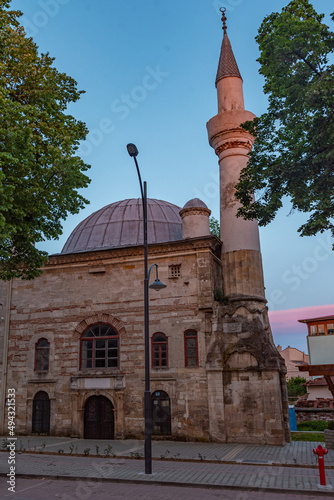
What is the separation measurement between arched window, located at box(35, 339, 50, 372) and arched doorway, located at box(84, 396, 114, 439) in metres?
3.13

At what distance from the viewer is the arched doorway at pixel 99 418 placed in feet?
66.7

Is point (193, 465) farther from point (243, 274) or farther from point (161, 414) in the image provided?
point (243, 274)

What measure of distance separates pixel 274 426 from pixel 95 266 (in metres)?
11.5

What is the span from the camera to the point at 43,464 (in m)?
14.1

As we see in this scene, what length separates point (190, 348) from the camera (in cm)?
2017

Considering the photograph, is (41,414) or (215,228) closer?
(41,414)

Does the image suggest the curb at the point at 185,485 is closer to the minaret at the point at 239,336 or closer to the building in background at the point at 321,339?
the minaret at the point at 239,336

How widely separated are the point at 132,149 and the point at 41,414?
49.4 ft

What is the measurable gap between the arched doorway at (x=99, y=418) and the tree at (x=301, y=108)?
12.6m

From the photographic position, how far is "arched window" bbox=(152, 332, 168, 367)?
20.5 metres

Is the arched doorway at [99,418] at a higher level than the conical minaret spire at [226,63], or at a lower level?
lower

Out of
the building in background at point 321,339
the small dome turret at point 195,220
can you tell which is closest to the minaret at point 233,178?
the small dome turret at point 195,220

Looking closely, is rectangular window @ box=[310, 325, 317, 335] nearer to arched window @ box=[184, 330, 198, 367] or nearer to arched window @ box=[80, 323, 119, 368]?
arched window @ box=[184, 330, 198, 367]

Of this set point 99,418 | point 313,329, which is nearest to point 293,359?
point 313,329
